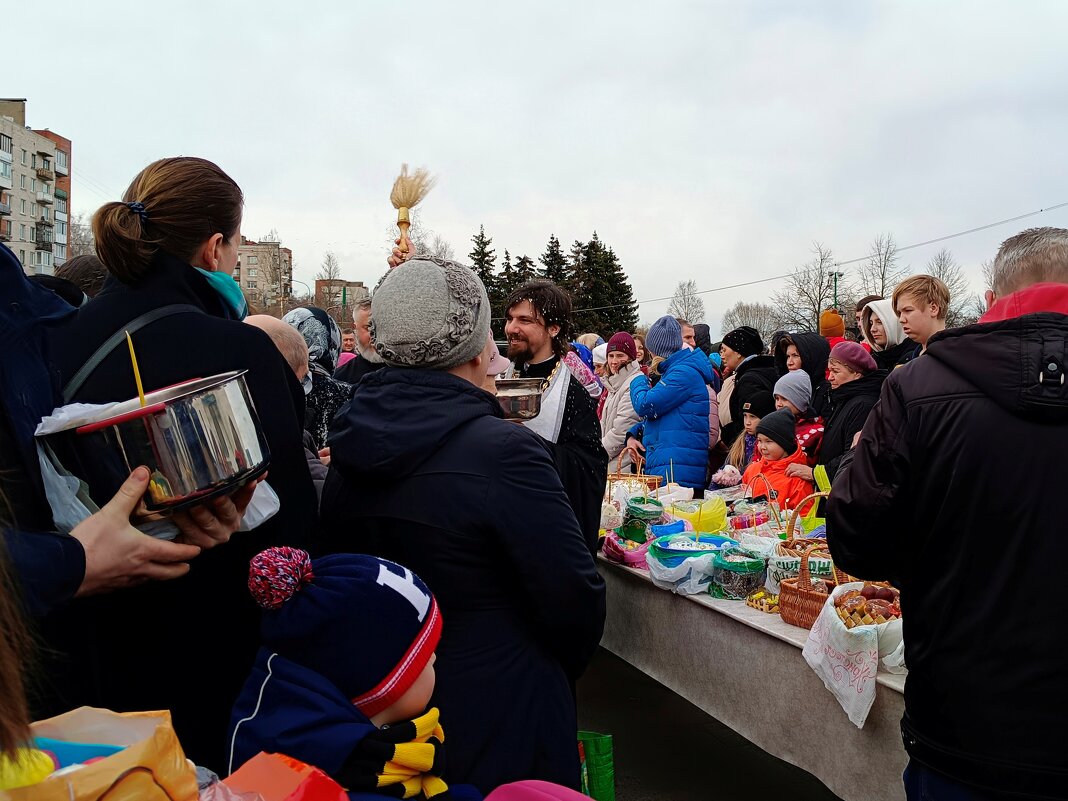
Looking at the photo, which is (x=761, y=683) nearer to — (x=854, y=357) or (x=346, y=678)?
(x=346, y=678)

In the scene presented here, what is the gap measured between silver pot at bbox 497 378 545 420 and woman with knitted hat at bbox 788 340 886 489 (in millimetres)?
2023

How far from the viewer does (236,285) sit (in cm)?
190

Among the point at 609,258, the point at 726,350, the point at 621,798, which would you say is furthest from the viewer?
the point at 609,258

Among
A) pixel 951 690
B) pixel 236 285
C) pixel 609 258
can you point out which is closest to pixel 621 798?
pixel 951 690

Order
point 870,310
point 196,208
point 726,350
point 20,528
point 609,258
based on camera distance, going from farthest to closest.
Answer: point 609,258
point 726,350
point 870,310
point 196,208
point 20,528

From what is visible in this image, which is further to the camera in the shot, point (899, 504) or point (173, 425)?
point (899, 504)

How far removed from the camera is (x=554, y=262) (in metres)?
41.2

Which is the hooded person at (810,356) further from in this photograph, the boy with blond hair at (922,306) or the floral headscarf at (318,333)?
the floral headscarf at (318,333)

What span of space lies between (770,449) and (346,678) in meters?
3.76

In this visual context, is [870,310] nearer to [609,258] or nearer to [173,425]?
[173,425]

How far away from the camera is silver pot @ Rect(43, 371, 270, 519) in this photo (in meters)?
1.22

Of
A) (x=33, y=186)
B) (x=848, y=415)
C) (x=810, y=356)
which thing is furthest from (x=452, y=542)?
(x=33, y=186)

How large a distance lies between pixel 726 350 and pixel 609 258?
3432 cm

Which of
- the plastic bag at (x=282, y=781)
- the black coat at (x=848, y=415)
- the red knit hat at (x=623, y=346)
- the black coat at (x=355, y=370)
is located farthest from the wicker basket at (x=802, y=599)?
the red knit hat at (x=623, y=346)
